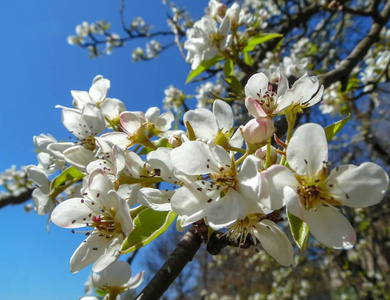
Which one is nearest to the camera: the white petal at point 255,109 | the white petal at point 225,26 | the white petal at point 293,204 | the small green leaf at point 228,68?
the white petal at point 293,204

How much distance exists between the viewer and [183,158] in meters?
0.68

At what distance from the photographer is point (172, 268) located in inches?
31.2

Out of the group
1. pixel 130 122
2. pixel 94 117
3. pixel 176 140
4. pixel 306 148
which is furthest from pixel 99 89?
pixel 306 148

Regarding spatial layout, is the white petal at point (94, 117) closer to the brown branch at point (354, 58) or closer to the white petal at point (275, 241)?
the white petal at point (275, 241)

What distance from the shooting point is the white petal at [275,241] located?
717 mm

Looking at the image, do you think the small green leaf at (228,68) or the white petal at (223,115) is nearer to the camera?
the white petal at (223,115)

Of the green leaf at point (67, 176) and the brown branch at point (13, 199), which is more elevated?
the brown branch at point (13, 199)

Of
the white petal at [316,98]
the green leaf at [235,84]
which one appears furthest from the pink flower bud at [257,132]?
the green leaf at [235,84]

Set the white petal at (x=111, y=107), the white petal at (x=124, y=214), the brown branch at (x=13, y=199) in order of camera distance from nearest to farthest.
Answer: the white petal at (x=124, y=214), the white petal at (x=111, y=107), the brown branch at (x=13, y=199)

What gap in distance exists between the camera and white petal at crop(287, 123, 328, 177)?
63 centimetres

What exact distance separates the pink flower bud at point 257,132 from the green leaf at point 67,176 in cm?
61

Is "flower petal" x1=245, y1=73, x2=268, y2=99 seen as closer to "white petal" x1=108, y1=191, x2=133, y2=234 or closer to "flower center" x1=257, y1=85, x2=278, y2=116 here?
"flower center" x1=257, y1=85, x2=278, y2=116

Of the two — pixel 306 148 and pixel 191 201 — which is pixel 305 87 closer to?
pixel 306 148

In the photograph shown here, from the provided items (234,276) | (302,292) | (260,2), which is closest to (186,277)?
(234,276)
